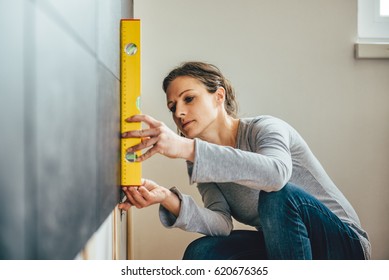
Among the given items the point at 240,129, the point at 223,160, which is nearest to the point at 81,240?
the point at 223,160

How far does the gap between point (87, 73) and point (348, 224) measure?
0.70 m

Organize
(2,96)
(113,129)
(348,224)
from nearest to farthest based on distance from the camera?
(2,96) → (113,129) → (348,224)

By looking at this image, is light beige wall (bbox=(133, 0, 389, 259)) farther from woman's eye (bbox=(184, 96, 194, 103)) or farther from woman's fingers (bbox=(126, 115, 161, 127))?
woman's fingers (bbox=(126, 115, 161, 127))

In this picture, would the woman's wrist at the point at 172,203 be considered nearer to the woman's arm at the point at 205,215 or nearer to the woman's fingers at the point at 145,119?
the woman's arm at the point at 205,215

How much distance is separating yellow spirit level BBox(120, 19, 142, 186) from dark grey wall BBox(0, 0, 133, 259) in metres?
0.24

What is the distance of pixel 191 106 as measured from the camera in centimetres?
102

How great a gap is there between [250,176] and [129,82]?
29 centimetres

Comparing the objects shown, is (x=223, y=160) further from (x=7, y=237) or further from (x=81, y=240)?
(x=7, y=237)

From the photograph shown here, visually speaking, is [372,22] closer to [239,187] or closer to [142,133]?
[239,187]

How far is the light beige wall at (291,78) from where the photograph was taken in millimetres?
1420

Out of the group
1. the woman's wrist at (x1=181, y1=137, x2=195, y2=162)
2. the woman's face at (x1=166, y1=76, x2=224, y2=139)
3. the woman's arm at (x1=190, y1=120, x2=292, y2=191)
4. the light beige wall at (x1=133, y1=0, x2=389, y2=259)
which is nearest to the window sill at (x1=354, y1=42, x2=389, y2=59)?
the light beige wall at (x1=133, y1=0, x2=389, y2=259)

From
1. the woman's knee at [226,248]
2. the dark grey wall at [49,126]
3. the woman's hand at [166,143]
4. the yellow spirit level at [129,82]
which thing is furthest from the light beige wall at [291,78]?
the dark grey wall at [49,126]

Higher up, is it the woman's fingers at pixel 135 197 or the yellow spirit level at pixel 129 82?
the yellow spirit level at pixel 129 82
